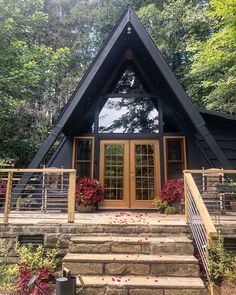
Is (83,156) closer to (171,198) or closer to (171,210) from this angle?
(171,198)

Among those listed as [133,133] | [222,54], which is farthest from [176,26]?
[133,133]

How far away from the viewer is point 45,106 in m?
13.5

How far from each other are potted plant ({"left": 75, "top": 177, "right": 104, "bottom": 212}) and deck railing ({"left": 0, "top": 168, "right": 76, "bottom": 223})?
11.7 inches

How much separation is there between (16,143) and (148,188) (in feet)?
20.8

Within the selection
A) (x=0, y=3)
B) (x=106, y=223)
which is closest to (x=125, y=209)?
(x=106, y=223)

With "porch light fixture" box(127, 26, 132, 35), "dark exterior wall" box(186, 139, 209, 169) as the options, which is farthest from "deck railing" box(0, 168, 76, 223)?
"porch light fixture" box(127, 26, 132, 35)

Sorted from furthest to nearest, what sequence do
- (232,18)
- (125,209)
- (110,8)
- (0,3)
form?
(110,8) < (0,3) < (125,209) < (232,18)

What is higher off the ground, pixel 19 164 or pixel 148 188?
pixel 19 164

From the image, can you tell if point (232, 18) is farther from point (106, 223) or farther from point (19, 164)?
point (19, 164)

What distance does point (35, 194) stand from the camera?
5328 mm

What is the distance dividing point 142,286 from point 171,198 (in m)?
Result: 3.34

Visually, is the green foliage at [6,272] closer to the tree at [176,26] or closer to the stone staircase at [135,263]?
the stone staircase at [135,263]

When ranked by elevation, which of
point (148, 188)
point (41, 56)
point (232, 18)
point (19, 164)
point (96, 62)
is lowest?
point (148, 188)

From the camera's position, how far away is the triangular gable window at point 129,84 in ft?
26.2
